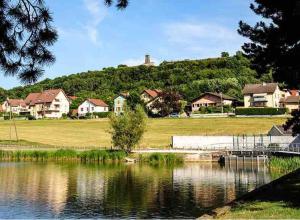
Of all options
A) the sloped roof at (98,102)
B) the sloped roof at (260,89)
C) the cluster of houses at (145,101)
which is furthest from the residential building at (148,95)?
the sloped roof at (260,89)

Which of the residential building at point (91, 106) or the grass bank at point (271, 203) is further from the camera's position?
the residential building at point (91, 106)

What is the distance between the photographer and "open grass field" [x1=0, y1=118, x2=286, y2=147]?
308ft

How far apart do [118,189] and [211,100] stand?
10088 cm

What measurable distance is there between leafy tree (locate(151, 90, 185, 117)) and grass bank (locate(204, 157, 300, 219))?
94.0 metres

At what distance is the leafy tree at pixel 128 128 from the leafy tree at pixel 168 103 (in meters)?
47.9

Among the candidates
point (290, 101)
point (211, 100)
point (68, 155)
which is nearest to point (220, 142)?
point (68, 155)

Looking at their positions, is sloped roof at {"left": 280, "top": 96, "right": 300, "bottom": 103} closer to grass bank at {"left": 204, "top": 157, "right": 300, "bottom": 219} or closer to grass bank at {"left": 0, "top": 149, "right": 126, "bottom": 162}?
grass bank at {"left": 0, "top": 149, "right": 126, "bottom": 162}

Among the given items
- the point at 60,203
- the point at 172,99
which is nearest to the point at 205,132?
the point at 172,99

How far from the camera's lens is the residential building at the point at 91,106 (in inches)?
6230

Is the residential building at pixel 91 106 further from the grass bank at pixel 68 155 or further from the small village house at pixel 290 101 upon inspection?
the grass bank at pixel 68 155

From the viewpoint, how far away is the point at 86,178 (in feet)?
175

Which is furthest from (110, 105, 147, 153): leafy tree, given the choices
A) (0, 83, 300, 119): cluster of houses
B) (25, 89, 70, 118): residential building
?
(25, 89, 70, 118): residential building

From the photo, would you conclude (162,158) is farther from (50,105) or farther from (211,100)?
(50,105)

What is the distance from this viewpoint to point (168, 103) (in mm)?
125625
